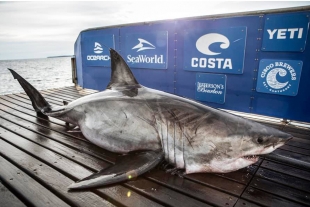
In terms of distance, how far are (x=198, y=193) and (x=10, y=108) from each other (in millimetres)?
5081

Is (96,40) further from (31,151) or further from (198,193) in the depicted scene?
(198,193)

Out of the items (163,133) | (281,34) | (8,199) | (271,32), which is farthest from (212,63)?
(8,199)

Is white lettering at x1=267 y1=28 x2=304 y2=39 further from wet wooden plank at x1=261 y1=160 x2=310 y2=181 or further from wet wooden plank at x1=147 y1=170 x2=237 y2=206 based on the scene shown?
wet wooden plank at x1=147 y1=170 x2=237 y2=206

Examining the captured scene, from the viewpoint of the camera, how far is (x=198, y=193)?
2047 millimetres

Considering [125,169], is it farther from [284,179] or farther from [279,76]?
[279,76]

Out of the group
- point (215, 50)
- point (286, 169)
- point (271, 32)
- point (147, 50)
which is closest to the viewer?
point (286, 169)

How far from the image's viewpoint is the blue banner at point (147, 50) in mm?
5531

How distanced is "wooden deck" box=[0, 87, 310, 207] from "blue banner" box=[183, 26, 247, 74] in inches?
81.3

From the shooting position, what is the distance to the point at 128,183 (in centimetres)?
220

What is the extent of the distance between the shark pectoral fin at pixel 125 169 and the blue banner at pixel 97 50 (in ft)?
16.6

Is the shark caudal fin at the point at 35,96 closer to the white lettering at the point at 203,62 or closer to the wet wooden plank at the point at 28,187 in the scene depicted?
the wet wooden plank at the point at 28,187

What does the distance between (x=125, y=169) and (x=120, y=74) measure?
4.33ft

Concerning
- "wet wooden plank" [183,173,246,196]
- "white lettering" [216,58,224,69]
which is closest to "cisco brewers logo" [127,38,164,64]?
"white lettering" [216,58,224,69]

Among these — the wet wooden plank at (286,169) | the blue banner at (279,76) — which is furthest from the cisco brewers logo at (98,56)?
the wet wooden plank at (286,169)
